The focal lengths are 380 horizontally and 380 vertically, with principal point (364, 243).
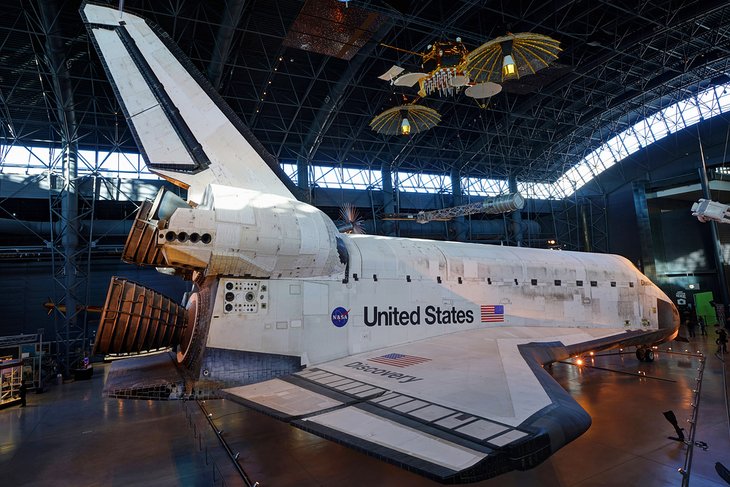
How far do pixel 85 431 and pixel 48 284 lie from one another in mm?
12376

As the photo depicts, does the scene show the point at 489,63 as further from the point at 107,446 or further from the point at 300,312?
the point at 107,446

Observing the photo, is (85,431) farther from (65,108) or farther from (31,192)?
(31,192)

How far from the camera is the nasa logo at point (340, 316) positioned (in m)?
5.45

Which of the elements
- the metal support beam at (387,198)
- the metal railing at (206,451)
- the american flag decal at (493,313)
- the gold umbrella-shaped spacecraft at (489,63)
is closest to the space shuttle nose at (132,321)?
the metal railing at (206,451)

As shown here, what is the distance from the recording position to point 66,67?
39.5 feet

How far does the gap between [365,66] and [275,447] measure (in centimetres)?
1383

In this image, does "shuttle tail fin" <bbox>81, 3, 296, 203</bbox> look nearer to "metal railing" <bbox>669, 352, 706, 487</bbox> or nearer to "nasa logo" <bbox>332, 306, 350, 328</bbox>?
"nasa logo" <bbox>332, 306, 350, 328</bbox>

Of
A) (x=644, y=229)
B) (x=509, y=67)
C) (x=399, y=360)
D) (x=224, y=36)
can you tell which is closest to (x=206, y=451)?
(x=399, y=360)

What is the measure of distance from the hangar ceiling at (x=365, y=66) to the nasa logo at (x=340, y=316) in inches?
319

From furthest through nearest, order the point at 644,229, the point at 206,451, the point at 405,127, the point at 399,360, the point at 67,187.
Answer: the point at 644,229, the point at 67,187, the point at 405,127, the point at 206,451, the point at 399,360

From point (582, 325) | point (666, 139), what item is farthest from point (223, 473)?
point (666, 139)

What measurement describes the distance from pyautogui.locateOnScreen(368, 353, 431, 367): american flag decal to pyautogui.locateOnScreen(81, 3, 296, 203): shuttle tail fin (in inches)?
107

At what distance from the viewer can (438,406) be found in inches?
126

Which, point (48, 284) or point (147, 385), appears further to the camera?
point (48, 284)
